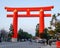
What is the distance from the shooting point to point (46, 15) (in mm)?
48156

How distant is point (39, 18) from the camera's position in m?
48.8

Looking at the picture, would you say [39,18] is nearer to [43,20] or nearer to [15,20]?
[43,20]

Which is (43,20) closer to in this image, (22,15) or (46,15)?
(46,15)

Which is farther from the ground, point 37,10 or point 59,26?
point 37,10

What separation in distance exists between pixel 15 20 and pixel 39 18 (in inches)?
224

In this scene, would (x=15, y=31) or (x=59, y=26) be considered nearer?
(x=59, y=26)

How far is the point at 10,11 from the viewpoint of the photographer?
49.6 metres

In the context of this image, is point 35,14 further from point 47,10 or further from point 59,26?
point 59,26

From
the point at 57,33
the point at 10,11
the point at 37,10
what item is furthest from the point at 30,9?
the point at 57,33

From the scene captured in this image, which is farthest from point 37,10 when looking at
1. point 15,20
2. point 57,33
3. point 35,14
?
point 57,33

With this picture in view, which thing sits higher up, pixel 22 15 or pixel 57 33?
pixel 22 15

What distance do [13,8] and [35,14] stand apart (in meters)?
5.58

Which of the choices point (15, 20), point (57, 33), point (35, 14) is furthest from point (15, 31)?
point (57, 33)

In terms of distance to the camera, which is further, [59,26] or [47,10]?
[47,10]
